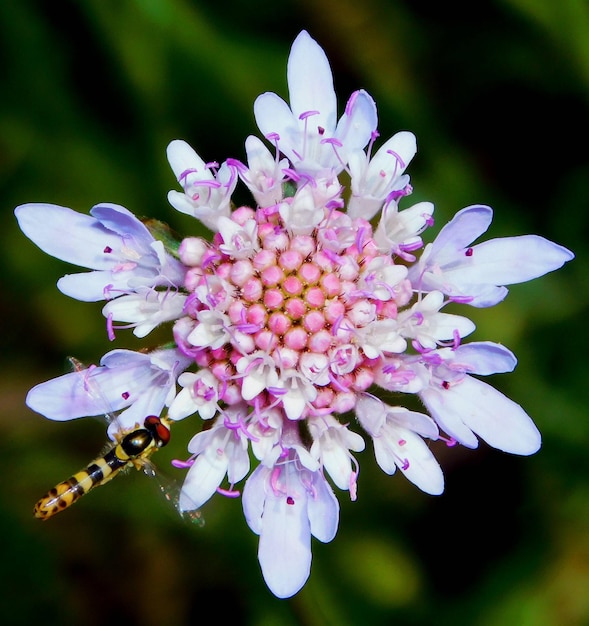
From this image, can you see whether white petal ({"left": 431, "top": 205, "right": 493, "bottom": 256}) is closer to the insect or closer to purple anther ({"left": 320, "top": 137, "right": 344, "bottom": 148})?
purple anther ({"left": 320, "top": 137, "right": 344, "bottom": 148})

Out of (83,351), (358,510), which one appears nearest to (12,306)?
(83,351)

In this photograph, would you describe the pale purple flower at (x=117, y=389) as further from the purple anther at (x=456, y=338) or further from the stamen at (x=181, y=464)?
the purple anther at (x=456, y=338)

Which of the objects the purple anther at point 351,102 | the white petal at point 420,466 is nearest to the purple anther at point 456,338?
the white petal at point 420,466

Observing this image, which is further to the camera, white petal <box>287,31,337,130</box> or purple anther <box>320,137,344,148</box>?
white petal <box>287,31,337,130</box>

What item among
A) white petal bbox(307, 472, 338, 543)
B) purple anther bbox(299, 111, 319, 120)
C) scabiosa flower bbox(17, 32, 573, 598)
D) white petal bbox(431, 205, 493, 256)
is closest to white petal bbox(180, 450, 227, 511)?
scabiosa flower bbox(17, 32, 573, 598)

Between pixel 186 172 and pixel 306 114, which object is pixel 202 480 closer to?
pixel 186 172

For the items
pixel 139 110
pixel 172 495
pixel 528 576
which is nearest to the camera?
pixel 172 495

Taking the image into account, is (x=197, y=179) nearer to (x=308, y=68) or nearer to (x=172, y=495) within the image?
(x=308, y=68)
